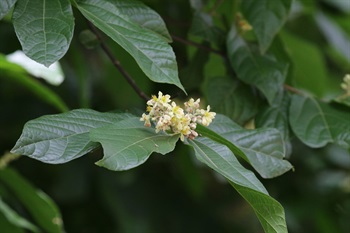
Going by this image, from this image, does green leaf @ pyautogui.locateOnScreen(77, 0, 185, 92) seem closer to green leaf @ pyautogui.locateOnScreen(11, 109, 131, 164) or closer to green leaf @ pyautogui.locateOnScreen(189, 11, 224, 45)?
green leaf @ pyautogui.locateOnScreen(11, 109, 131, 164)

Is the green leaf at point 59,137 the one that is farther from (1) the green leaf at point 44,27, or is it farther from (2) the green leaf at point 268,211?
(2) the green leaf at point 268,211

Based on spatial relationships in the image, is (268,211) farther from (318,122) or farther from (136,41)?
(318,122)

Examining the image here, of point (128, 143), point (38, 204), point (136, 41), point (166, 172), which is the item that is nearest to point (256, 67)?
point (136, 41)

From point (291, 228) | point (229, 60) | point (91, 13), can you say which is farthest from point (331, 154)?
point (91, 13)

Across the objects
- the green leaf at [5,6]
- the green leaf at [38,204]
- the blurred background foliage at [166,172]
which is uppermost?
the green leaf at [5,6]

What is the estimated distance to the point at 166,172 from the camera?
2137mm

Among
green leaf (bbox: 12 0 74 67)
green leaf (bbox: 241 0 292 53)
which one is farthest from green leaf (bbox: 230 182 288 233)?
green leaf (bbox: 241 0 292 53)

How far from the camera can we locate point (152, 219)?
6.54ft

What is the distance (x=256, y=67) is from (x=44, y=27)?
1.42ft

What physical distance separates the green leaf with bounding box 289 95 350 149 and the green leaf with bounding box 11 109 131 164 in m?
0.41

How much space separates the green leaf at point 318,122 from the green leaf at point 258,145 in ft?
0.48

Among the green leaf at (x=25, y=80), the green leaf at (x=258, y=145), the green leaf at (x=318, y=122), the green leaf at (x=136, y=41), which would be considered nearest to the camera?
the green leaf at (x=136, y=41)

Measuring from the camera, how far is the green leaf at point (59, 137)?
70cm

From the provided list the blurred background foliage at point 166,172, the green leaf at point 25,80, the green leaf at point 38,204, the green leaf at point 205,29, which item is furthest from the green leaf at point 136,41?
the blurred background foliage at point 166,172
